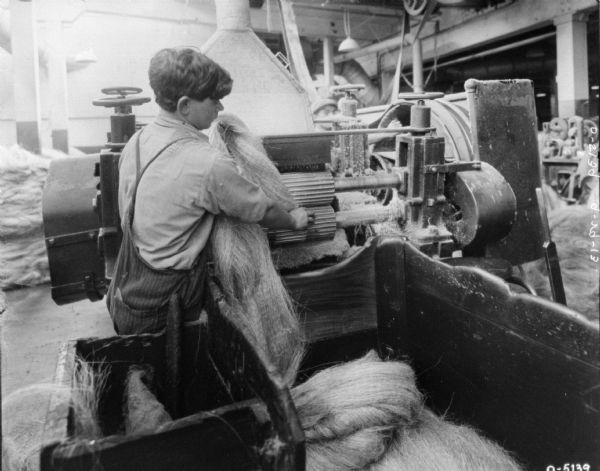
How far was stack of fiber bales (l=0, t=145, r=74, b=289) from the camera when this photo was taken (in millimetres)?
A: 2799

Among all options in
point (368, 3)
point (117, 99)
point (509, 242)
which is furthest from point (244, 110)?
point (368, 3)

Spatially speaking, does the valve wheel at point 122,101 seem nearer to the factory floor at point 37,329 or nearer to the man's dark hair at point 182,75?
the man's dark hair at point 182,75

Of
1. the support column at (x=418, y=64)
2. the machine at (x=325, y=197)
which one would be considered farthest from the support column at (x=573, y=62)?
the machine at (x=325, y=197)

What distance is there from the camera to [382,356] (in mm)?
2104

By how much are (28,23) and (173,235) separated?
198cm

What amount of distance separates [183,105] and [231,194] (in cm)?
36

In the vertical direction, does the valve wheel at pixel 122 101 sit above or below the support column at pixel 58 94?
below

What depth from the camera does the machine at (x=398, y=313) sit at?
1.12 metres

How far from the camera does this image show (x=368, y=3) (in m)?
8.64

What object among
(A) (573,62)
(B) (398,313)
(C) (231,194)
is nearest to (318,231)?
(B) (398,313)

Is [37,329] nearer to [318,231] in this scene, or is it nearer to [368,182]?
[318,231]

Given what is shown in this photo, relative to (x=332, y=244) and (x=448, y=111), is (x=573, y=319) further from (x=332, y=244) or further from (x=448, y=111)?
(x=448, y=111)

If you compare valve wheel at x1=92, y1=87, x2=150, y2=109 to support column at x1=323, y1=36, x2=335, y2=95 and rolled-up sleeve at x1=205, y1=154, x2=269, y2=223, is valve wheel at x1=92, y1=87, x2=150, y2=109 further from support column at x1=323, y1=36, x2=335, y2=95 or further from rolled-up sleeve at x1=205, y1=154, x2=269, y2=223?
support column at x1=323, y1=36, x2=335, y2=95

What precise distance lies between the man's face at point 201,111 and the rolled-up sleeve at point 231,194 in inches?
8.8
